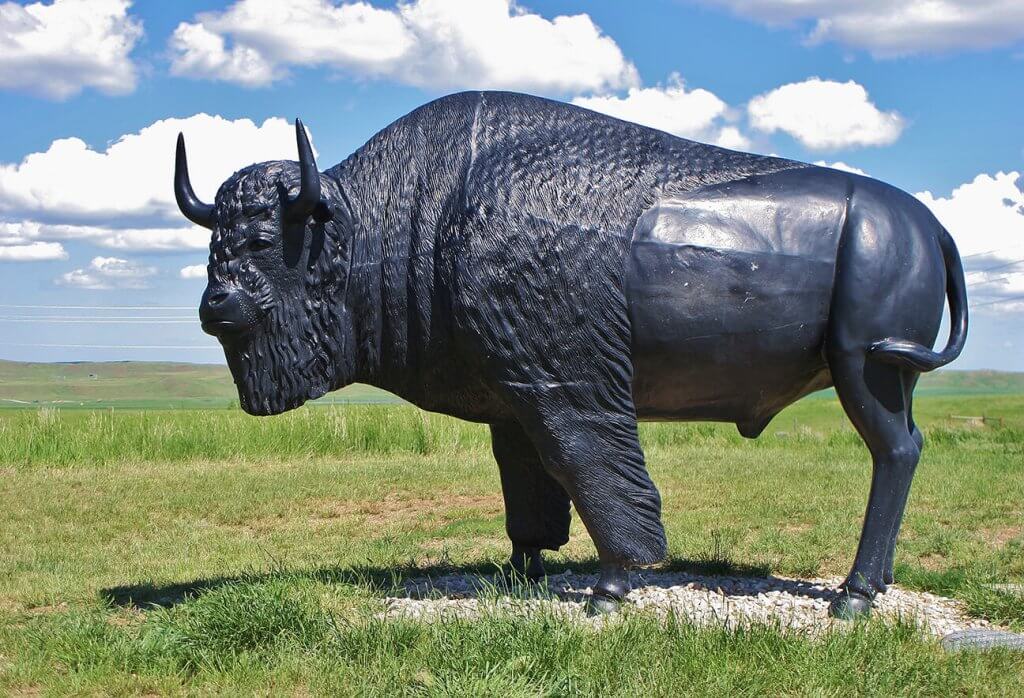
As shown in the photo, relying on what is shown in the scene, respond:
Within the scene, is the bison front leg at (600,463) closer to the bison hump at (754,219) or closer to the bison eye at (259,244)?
the bison hump at (754,219)

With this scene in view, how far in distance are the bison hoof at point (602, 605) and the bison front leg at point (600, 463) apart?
252 millimetres

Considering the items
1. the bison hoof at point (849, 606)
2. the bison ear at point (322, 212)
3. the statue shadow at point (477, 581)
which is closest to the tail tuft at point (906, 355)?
the bison hoof at point (849, 606)

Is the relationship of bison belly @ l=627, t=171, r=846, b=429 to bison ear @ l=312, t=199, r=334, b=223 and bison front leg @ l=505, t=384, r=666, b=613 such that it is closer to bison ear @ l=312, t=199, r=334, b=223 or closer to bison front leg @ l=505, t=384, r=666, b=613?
bison front leg @ l=505, t=384, r=666, b=613

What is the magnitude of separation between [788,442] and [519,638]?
37.3ft

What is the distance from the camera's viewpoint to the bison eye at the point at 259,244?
5.38 metres

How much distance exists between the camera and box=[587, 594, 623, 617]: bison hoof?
17.5 feet

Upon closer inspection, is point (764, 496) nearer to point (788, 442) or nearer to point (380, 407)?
point (788, 442)

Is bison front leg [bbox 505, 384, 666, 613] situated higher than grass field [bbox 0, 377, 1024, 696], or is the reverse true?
bison front leg [bbox 505, 384, 666, 613]

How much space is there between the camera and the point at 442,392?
5574mm

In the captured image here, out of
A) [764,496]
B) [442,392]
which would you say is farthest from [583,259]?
[764,496]

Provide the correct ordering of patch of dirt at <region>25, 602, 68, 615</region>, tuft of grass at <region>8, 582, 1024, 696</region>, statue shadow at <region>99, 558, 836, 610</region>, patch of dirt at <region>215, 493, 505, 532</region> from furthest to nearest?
patch of dirt at <region>215, 493, 505, 532</region> < patch of dirt at <region>25, 602, 68, 615</region> < statue shadow at <region>99, 558, 836, 610</region> < tuft of grass at <region>8, 582, 1024, 696</region>

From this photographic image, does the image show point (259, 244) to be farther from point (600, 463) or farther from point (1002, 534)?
point (1002, 534)

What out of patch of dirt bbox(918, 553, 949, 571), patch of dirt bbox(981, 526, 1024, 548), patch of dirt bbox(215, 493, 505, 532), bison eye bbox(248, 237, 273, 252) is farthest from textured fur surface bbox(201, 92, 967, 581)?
patch of dirt bbox(215, 493, 505, 532)

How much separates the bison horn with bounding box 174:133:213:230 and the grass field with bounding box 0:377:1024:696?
6.17 feet
